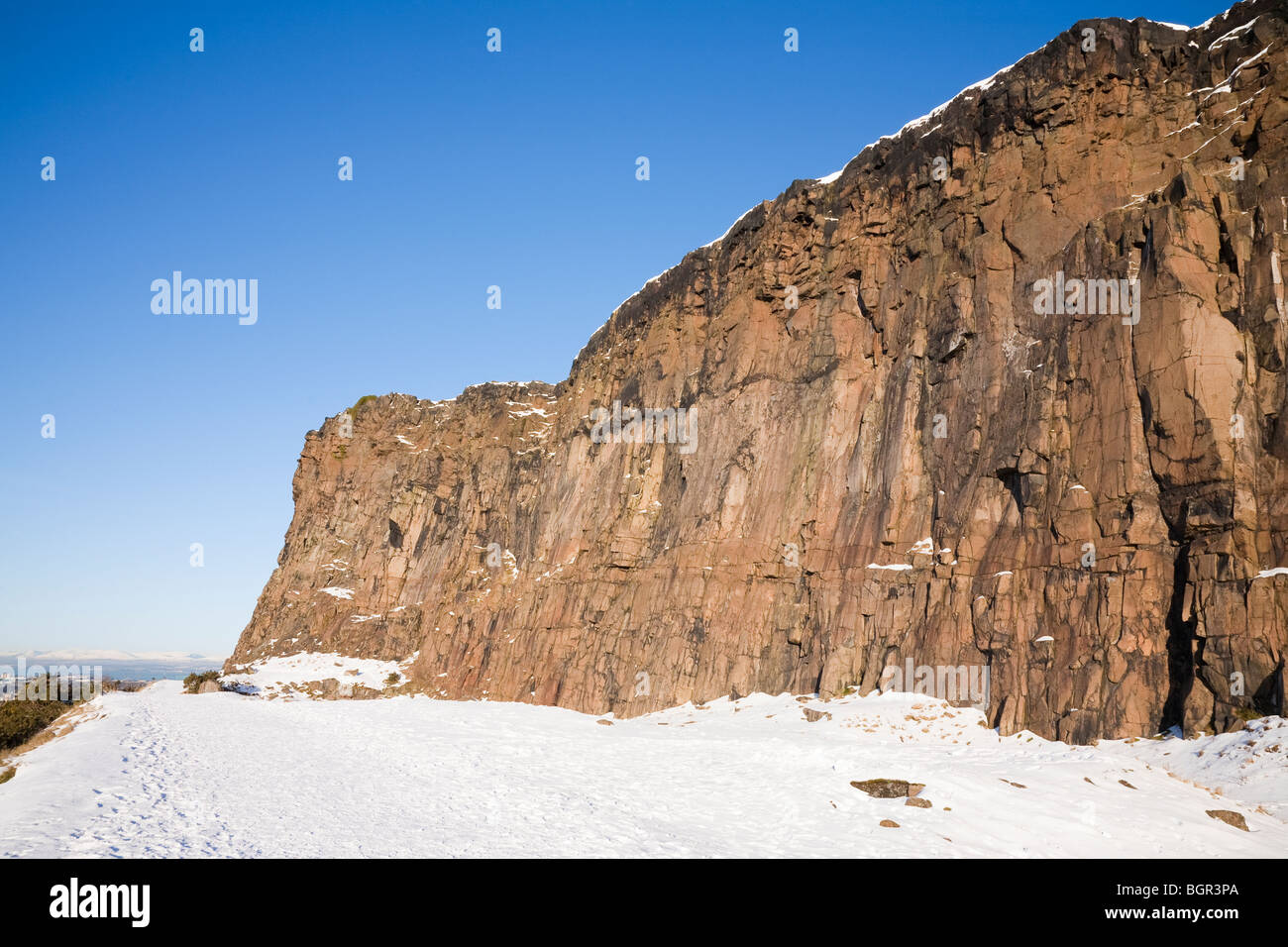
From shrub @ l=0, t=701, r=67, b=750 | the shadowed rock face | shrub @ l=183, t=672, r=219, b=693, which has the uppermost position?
the shadowed rock face

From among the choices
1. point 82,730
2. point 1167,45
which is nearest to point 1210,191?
point 1167,45

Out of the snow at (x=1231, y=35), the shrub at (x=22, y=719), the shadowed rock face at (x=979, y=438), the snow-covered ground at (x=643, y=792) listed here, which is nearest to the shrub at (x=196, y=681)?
the shadowed rock face at (x=979, y=438)

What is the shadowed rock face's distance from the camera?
23219 mm

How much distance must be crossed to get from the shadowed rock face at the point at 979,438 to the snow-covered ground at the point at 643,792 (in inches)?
101

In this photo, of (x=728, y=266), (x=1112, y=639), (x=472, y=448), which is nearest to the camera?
(x=1112, y=639)

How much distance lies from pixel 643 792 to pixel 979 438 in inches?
761

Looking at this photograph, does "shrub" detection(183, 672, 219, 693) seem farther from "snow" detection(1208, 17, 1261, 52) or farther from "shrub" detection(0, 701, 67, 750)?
"snow" detection(1208, 17, 1261, 52)

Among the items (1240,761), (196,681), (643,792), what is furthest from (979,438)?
(196,681)

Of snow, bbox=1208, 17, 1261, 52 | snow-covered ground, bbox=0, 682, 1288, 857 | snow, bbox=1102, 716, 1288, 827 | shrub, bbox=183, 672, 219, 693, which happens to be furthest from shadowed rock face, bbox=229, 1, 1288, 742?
shrub, bbox=183, 672, 219, 693

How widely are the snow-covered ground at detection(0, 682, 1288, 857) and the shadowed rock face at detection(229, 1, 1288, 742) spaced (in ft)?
8.43
